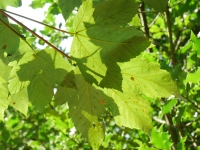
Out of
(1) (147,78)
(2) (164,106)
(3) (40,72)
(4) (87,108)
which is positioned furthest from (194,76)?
(3) (40,72)

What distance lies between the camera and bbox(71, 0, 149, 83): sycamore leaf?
74 cm

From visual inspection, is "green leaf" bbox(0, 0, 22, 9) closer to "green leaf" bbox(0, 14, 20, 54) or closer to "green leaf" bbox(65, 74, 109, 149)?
"green leaf" bbox(0, 14, 20, 54)

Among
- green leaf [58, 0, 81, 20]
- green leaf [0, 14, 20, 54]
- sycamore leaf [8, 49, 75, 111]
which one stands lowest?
sycamore leaf [8, 49, 75, 111]

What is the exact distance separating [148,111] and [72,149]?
1.60 meters

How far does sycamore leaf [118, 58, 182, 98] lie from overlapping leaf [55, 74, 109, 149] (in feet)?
0.32

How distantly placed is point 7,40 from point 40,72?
128mm

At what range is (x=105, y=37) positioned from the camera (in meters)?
0.76

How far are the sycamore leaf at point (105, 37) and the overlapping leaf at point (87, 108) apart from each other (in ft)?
0.35

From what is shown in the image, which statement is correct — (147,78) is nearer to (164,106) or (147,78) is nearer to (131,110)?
(131,110)

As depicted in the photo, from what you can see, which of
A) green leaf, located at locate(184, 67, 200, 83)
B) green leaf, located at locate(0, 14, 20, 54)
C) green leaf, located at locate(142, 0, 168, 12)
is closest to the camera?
green leaf, located at locate(142, 0, 168, 12)

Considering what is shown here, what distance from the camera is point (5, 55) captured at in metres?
0.90

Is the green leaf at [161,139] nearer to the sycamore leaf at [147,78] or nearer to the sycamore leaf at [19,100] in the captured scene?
the sycamore leaf at [147,78]

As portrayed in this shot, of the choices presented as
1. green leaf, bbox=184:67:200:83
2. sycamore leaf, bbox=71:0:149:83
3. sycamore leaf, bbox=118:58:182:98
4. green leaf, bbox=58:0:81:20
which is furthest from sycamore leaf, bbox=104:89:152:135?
green leaf, bbox=184:67:200:83

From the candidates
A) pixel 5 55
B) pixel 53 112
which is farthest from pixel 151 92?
pixel 53 112
